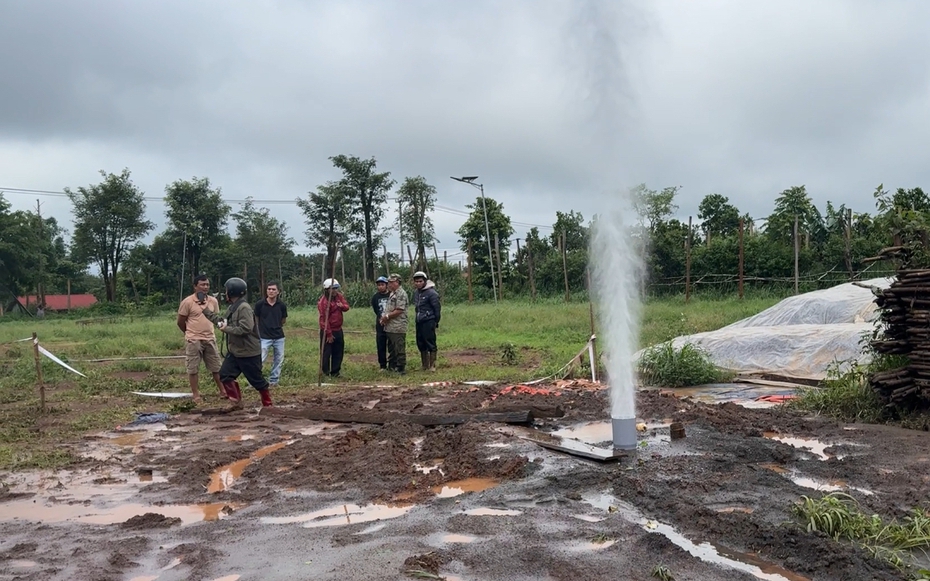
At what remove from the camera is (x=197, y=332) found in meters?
10.3

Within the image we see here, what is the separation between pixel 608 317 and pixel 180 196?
3884 centimetres

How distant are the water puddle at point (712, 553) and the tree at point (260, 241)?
3733 cm

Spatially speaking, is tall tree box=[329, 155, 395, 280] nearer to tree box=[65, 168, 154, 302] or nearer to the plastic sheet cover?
tree box=[65, 168, 154, 302]

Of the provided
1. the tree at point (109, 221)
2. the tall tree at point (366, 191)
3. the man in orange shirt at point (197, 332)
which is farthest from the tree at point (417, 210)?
the man in orange shirt at point (197, 332)

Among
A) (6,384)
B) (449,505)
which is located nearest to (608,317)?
(449,505)

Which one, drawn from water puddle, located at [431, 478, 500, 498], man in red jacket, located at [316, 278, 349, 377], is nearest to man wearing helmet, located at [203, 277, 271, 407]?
man in red jacket, located at [316, 278, 349, 377]

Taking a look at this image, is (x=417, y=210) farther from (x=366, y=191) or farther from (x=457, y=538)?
(x=457, y=538)

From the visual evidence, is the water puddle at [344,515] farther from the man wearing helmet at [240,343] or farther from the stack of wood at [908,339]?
the stack of wood at [908,339]

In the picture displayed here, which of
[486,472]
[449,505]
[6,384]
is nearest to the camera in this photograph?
[449,505]

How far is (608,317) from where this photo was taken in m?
6.90

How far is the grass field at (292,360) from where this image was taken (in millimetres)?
9118

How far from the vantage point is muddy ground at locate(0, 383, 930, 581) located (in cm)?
410

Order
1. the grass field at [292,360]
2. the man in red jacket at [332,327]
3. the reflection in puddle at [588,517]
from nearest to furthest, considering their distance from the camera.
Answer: the reflection in puddle at [588,517]
the grass field at [292,360]
the man in red jacket at [332,327]

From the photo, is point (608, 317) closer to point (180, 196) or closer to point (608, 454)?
point (608, 454)
